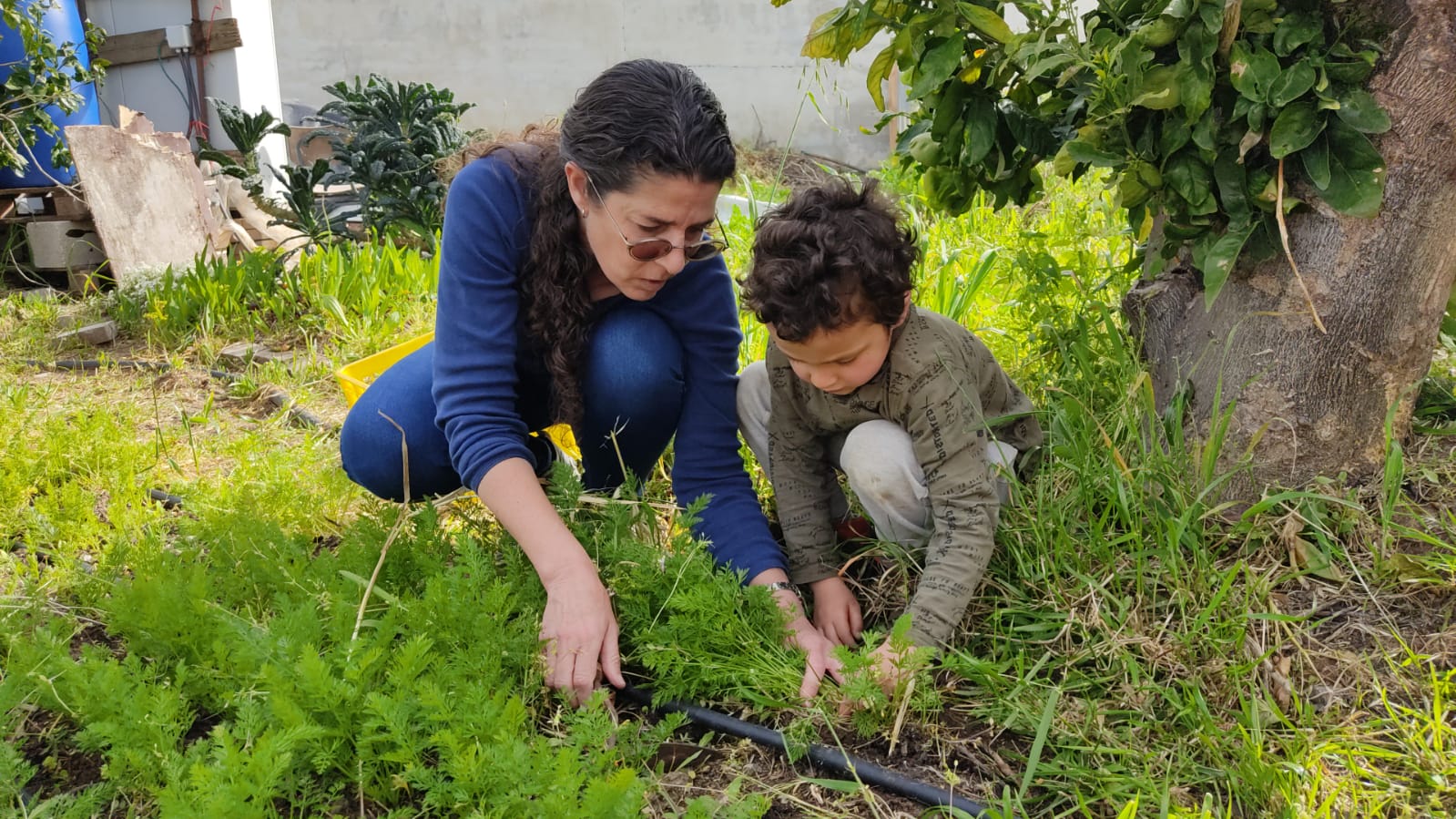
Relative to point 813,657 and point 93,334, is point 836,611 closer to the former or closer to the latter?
point 813,657

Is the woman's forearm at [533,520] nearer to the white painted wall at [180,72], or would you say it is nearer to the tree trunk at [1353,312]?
the tree trunk at [1353,312]

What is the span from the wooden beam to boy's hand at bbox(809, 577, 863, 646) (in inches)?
229

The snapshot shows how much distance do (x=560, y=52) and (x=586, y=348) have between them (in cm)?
948

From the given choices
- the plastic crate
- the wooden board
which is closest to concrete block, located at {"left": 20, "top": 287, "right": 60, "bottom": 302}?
the wooden board

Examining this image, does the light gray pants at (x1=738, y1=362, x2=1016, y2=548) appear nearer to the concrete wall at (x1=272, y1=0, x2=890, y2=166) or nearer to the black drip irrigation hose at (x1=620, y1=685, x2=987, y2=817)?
the black drip irrigation hose at (x1=620, y1=685, x2=987, y2=817)

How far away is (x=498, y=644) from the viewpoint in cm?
180

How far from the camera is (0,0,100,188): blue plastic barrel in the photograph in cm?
513

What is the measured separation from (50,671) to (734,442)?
4.40 feet

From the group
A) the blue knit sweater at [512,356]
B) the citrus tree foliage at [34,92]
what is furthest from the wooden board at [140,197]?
the blue knit sweater at [512,356]

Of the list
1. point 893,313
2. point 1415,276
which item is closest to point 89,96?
point 893,313

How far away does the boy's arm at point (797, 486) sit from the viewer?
219 cm

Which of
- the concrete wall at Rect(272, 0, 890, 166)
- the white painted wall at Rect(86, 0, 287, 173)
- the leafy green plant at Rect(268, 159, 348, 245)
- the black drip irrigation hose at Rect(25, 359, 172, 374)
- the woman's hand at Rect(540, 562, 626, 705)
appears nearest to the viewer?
the woman's hand at Rect(540, 562, 626, 705)

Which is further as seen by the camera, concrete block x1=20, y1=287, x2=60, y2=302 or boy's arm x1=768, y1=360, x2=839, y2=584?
concrete block x1=20, y1=287, x2=60, y2=302

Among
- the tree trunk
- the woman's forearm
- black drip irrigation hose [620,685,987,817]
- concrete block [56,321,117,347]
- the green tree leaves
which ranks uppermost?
the green tree leaves
